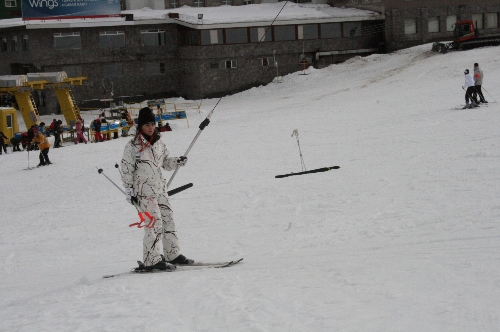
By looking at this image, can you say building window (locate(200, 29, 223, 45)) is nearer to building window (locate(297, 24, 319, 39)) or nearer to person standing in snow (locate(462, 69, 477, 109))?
building window (locate(297, 24, 319, 39))

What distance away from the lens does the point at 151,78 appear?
4625 centimetres

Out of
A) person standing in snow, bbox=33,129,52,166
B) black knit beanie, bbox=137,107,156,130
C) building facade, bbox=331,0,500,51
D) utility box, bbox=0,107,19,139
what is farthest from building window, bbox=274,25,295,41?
black knit beanie, bbox=137,107,156,130

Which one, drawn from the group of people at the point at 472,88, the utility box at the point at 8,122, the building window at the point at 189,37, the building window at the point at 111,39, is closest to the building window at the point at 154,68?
the building window at the point at 189,37

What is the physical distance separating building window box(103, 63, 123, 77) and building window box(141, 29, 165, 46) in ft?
7.24

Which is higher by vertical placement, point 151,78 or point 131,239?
point 151,78

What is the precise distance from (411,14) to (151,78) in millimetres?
17492

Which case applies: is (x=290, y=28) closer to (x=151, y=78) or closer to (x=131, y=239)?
(x=151, y=78)

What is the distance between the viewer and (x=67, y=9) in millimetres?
A: 42969

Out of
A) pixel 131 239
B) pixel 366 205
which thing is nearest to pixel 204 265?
pixel 131 239

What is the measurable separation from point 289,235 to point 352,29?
3772 cm

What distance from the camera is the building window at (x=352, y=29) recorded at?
4531 centimetres

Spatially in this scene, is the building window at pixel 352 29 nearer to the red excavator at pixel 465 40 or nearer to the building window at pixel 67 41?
the red excavator at pixel 465 40

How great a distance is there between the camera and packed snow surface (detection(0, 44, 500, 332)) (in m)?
5.87

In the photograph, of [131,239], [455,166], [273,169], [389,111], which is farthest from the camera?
[389,111]
